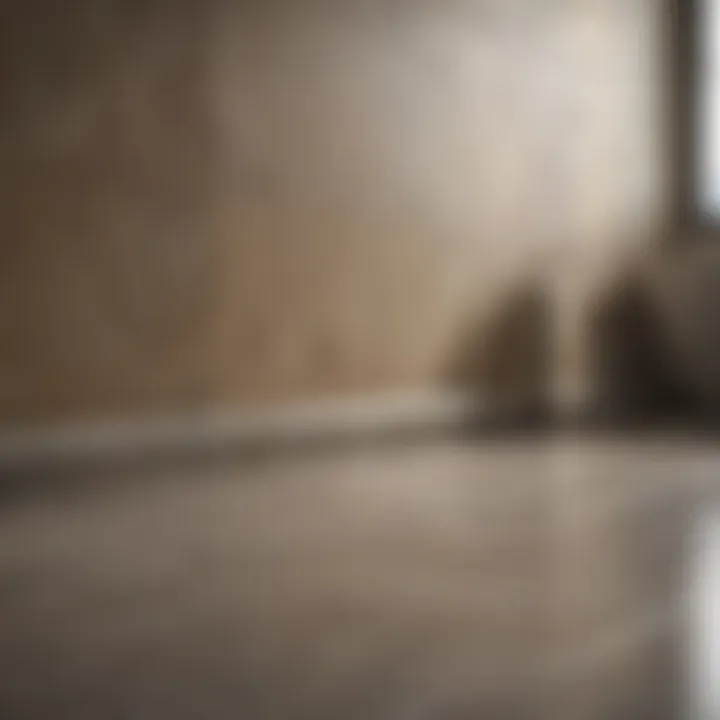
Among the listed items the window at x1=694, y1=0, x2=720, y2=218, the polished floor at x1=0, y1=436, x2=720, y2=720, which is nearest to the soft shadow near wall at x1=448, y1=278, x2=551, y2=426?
the window at x1=694, y1=0, x2=720, y2=218

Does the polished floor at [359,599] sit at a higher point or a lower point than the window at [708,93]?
lower

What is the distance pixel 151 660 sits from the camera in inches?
26.1

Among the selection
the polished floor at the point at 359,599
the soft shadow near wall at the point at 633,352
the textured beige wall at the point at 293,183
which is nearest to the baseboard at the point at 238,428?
the textured beige wall at the point at 293,183

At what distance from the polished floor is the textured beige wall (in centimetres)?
42

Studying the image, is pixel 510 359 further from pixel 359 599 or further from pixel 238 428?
pixel 359 599

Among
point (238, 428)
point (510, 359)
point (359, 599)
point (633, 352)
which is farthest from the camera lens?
point (633, 352)

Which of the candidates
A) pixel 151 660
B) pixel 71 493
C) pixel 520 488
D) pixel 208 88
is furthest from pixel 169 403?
pixel 151 660

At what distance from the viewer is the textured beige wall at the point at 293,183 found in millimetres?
1644

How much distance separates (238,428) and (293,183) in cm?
53

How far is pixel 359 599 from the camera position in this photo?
0.80 meters

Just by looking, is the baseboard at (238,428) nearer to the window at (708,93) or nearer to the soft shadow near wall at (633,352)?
the soft shadow near wall at (633,352)

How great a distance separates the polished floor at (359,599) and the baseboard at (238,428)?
217mm

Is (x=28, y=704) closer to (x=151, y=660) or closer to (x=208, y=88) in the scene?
(x=151, y=660)

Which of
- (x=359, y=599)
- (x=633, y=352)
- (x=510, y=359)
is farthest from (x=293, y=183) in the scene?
(x=359, y=599)
